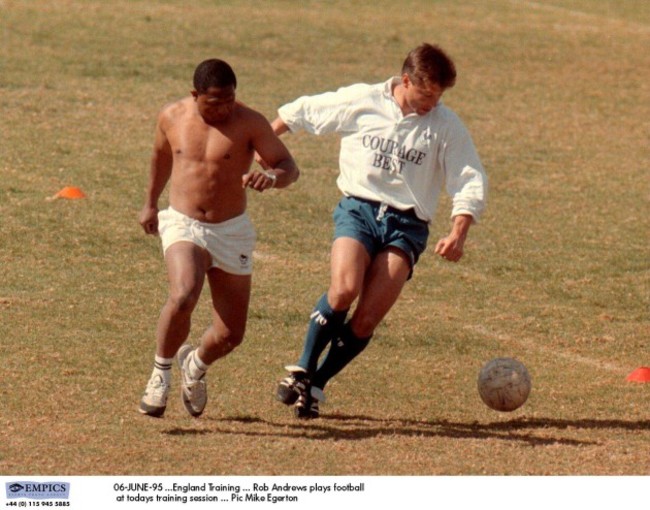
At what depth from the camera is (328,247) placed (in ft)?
46.1

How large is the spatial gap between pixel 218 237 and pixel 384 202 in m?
1.13

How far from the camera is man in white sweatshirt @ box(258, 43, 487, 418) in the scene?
9055 millimetres

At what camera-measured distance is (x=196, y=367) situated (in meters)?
9.01

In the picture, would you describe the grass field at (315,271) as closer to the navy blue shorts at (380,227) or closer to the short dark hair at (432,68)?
the navy blue shorts at (380,227)

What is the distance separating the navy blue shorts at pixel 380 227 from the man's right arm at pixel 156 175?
113 centimetres

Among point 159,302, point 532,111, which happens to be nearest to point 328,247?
point 159,302

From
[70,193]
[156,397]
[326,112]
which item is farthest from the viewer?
[70,193]

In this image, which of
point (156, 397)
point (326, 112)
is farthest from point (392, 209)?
point (156, 397)

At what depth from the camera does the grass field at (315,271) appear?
28.1 feet

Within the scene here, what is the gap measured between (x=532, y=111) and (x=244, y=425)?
43.2ft

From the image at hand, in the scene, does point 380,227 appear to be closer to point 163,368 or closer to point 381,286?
A: point 381,286

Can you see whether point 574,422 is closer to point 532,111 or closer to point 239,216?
point 239,216
